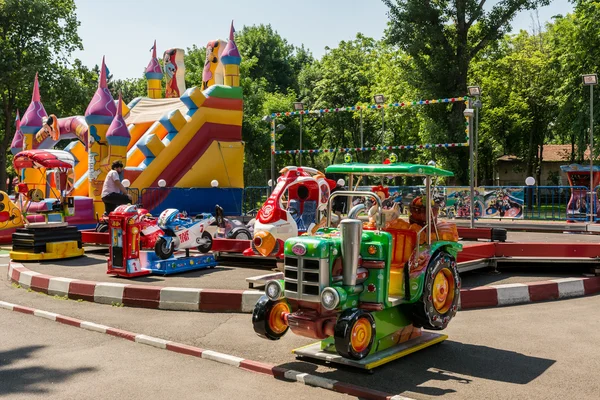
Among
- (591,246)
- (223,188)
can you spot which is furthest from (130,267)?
(223,188)

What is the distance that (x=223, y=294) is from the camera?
7.86 meters

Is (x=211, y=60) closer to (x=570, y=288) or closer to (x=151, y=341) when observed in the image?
(x=570, y=288)

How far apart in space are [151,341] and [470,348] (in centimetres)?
337

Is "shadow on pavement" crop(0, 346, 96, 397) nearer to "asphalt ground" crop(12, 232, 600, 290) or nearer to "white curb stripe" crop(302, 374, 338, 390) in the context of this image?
"white curb stripe" crop(302, 374, 338, 390)

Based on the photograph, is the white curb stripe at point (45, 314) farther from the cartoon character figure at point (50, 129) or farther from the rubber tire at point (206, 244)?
the cartoon character figure at point (50, 129)

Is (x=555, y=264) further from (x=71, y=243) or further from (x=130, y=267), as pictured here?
(x=71, y=243)

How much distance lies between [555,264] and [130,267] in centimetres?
705

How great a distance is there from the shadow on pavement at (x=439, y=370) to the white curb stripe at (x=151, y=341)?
1.50 meters

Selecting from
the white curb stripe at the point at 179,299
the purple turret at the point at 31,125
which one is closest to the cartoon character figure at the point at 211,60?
the purple turret at the point at 31,125

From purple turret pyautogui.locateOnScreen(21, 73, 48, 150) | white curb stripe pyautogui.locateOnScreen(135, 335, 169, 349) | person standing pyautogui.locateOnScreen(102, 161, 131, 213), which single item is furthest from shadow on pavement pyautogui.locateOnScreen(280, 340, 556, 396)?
purple turret pyautogui.locateOnScreen(21, 73, 48, 150)

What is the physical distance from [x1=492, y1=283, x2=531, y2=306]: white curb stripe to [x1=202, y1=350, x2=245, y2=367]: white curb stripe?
4.07 meters

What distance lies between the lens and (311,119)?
151 feet

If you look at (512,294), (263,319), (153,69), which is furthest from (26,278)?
(153,69)

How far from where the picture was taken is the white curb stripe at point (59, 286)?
9016 millimetres
